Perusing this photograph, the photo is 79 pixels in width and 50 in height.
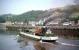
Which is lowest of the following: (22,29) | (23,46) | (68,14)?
(23,46)

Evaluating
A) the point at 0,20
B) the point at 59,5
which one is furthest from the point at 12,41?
the point at 59,5

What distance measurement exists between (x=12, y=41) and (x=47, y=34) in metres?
0.41

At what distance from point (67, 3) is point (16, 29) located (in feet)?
2.18

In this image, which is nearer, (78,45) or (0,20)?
(78,45)

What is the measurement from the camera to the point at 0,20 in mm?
2367

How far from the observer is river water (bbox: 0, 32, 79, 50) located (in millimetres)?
2221

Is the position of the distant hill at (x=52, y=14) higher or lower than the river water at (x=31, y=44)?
higher

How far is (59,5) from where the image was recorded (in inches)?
90.1

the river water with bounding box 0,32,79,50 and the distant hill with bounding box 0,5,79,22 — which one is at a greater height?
the distant hill with bounding box 0,5,79,22

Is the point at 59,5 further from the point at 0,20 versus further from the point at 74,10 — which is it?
the point at 0,20

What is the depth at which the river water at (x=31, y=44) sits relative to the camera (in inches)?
87.4

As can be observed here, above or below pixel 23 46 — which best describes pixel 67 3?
above

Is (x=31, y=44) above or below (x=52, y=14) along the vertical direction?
below

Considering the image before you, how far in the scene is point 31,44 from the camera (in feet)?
7.47
